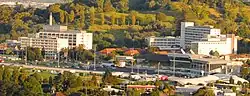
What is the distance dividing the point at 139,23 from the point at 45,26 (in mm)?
4317

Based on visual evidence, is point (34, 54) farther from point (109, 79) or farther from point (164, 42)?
point (109, 79)

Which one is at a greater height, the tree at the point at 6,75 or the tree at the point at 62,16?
the tree at the point at 62,16

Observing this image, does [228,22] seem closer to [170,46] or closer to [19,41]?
[170,46]

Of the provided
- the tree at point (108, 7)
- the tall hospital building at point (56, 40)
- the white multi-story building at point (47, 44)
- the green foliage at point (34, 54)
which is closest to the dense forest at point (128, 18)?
the tree at point (108, 7)

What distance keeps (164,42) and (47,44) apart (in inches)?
153

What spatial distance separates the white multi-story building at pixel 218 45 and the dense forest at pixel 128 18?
88cm

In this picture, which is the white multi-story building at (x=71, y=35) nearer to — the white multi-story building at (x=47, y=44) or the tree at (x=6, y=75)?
the white multi-story building at (x=47, y=44)

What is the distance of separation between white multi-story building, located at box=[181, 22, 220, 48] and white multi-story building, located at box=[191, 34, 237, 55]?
0.48m

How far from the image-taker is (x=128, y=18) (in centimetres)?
3391

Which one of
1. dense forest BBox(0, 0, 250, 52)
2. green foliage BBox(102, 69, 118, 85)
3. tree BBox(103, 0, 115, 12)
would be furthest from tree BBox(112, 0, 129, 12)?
green foliage BBox(102, 69, 118, 85)

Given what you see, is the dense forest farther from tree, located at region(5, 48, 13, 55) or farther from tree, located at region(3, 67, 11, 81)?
tree, located at region(3, 67, 11, 81)

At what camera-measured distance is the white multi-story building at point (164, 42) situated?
98.9 ft

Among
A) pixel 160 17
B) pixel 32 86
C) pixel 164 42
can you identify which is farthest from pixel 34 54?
pixel 32 86

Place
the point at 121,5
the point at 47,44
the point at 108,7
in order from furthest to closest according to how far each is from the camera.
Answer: the point at 121,5 < the point at 108,7 < the point at 47,44
